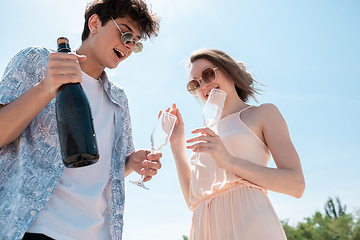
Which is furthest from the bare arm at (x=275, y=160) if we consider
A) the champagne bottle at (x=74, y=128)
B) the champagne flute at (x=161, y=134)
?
the champagne bottle at (x=74, y=128)

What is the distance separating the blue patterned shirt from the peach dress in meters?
1.04

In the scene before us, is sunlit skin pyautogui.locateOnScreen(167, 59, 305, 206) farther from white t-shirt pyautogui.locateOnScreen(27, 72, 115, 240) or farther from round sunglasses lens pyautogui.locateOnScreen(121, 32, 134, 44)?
round sunglasses lens pyautogui.locateOnScreen(121, 32, 134, 44)

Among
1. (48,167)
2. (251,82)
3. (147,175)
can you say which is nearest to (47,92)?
(48,167)

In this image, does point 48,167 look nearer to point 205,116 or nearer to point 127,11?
point 205,116

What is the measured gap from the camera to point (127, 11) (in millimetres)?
3297

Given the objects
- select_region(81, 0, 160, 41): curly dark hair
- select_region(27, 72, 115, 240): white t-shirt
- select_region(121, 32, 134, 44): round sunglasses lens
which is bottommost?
select_region(27, 72, 115, 240): white t-shirt

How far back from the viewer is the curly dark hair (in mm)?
3246

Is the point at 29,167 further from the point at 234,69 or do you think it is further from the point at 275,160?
the point at 234,69

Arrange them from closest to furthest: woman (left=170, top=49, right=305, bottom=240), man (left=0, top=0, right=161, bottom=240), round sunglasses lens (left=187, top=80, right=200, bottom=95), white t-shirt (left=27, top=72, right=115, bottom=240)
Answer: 1. man (left=0, top=0, right=161, bottom=240)
2. white t-shirt (left=27, top=72, right=115, bottom=240)
3. woman (left=170, top=49, right=305, bottom=240)
4. round sunglasses lens (left=187, top=80, right=200, bottom=95)

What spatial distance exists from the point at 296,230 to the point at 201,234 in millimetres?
61919

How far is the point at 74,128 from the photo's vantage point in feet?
5.33

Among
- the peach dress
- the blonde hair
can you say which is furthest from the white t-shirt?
the blonde hair

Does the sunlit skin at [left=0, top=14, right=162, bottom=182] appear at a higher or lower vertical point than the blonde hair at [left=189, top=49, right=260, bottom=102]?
lower

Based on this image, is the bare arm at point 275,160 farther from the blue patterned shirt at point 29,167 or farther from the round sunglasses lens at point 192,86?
the round sunglasses lens at point 192,86
